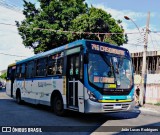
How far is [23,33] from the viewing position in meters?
31.6

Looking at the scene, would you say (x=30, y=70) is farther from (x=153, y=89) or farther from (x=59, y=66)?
(x=153, y=89)

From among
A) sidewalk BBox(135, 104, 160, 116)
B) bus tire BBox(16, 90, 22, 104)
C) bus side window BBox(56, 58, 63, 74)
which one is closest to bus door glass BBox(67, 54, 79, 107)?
bus side window BBox(56, 58, 63, 74)

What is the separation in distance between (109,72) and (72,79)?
4.97 ft

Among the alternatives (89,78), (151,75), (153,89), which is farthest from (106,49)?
(151,75)

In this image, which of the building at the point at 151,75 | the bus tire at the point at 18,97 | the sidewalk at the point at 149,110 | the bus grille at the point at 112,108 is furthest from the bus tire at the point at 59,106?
the building at the point at 151,75

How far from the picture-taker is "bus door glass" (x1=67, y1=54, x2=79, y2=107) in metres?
10.2

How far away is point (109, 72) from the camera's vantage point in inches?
396

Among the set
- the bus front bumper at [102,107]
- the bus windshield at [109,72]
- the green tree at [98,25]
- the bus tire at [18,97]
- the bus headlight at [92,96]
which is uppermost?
the green tree at [98,25]

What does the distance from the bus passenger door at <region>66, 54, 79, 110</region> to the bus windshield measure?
2.44 feet

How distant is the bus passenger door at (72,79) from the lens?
1021cm

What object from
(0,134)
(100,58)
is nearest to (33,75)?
(100,58)

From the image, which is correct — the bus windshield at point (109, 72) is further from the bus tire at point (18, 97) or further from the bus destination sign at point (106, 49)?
the bus tire at point (18, 97)

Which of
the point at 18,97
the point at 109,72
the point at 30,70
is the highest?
the point at 30,70

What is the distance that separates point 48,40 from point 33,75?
14.1 m
